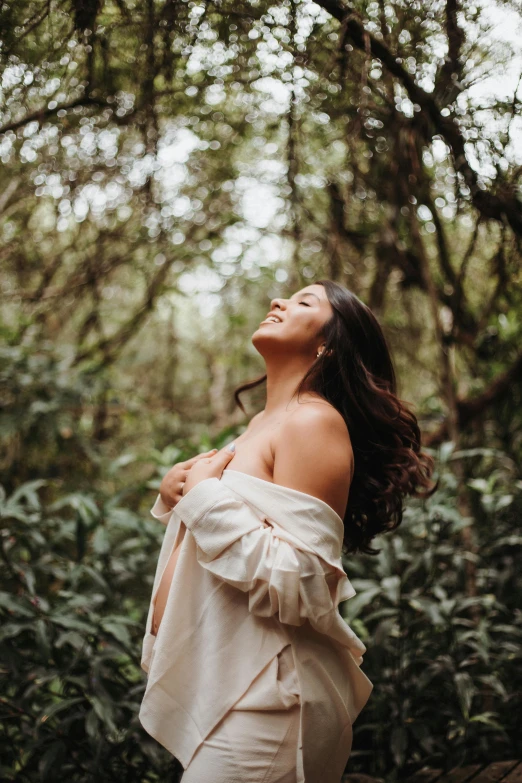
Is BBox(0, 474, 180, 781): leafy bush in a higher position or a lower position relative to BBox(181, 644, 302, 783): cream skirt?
lower

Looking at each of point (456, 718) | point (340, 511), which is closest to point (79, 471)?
point (456, 718)

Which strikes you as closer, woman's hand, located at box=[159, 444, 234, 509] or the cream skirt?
the cream skirt

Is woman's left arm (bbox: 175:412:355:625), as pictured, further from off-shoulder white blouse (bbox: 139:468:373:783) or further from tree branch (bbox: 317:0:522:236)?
tree branch (bbox: 317:0:522:236)

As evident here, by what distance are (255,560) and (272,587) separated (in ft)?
0.20

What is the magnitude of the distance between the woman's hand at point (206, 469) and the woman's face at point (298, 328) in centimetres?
31

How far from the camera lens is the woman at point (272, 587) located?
4.03 ft

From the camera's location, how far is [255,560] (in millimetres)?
1223

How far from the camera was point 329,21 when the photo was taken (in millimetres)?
2000

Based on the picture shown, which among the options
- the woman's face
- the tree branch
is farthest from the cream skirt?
the tree branch

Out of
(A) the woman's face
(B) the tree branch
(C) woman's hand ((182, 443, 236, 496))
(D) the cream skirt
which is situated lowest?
(D) the cream skirt

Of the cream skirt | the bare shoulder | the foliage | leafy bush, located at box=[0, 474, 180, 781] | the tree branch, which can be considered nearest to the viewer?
the cream skirt

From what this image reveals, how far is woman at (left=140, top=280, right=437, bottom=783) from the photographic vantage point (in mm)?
1228

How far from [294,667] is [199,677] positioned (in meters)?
0.22

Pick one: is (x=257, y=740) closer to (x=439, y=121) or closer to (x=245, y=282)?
(x=439, y=121)
